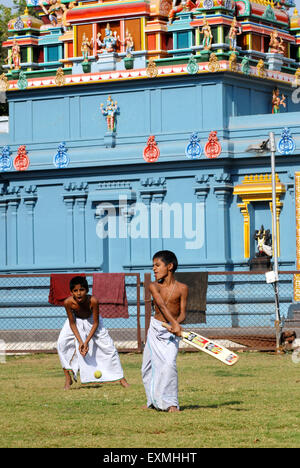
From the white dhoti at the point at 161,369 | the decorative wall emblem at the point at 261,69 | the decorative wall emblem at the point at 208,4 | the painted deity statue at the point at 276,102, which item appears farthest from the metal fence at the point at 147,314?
the white dhoti at the point at 161,369

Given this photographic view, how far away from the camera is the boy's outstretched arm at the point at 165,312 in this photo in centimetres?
1541

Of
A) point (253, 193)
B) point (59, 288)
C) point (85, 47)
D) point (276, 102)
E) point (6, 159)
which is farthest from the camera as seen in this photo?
point (6, 159)

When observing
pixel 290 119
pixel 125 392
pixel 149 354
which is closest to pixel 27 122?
pixel 290 119

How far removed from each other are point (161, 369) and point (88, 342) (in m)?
3.28

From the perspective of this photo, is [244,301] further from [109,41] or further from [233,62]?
[109,41]

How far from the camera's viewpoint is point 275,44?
34844 mm

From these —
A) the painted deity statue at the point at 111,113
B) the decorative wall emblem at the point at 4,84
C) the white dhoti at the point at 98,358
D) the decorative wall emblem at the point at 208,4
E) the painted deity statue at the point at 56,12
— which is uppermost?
the painted deity statue at the point at 56,12

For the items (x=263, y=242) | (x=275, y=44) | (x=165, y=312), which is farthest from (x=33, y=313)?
(x=165, y=312)

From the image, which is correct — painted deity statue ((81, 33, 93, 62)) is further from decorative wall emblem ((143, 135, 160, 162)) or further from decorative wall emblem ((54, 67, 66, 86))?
decorative wall emblem ((143, 135, 160, 162))

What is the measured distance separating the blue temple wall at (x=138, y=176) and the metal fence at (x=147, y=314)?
594 millimetres

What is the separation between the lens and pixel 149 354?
1578cm

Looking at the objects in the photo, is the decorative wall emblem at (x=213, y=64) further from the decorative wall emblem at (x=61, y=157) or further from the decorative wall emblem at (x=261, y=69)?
the decorative wall emblem at (x=61, y=157)

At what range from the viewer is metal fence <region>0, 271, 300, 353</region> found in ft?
90.5

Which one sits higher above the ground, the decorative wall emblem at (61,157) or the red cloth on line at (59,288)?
the decorative wall emblem at (61,157)
